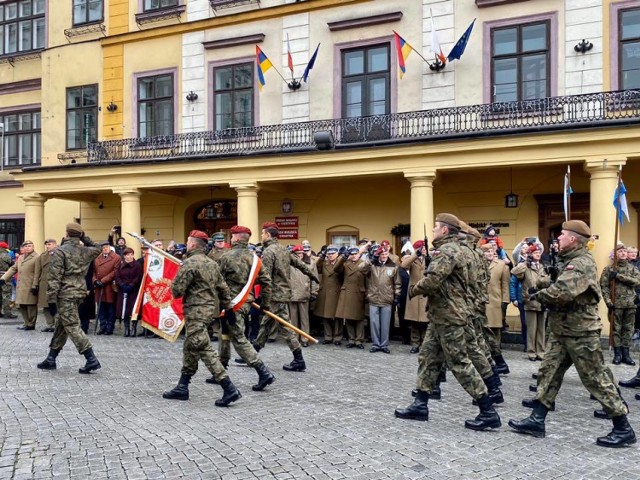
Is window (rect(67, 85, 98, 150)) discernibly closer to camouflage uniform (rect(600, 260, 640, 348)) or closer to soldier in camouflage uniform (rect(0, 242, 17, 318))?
soldier in camouflage uniform (rect(0, 242, 17, 318))

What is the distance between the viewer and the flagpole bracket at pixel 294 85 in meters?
17.0

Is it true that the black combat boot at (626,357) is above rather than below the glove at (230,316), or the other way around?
below

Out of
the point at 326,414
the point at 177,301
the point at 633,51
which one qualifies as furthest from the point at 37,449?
the point at 633,51

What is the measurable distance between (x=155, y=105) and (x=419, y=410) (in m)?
15.5

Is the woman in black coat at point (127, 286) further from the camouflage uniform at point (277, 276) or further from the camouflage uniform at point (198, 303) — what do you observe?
the camouflage uniform at point (198, 303)

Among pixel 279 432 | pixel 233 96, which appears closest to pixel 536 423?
pixel 279 432

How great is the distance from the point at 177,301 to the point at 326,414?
13.6 ft

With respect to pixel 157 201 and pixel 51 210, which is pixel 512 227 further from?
pixel 51 210

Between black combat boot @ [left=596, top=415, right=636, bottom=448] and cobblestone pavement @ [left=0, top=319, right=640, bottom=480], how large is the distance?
8 cm

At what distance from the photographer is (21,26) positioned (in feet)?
71.1

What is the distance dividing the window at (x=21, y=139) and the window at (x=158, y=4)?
576 centimetres

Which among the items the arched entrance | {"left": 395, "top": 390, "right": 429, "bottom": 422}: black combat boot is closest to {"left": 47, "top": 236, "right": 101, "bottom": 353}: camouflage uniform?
{"left": 395, "top": 390, "right": 429, "bottom": 422}: black combat boot

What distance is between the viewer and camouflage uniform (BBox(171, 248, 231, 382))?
6652 mm

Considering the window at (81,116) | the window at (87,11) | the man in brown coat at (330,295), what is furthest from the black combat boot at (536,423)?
the window at (87,11)
